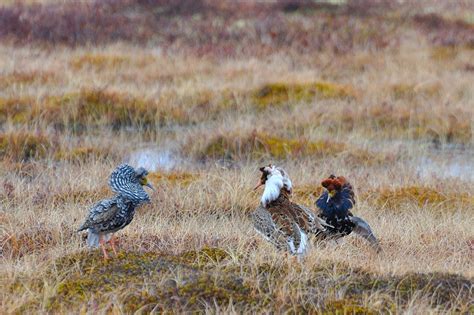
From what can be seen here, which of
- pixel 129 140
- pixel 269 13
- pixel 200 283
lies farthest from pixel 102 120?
pixel 269 13

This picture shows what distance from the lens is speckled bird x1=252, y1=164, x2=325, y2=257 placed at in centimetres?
664

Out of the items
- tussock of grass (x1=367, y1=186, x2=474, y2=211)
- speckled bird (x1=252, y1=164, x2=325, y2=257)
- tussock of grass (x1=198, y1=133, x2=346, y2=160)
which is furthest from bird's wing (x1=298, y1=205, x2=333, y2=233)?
tussock of grass (x1=198, y1=133, x2=346, y2=160)

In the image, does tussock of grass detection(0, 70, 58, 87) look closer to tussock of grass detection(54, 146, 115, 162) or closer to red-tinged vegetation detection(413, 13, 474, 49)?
tussock of grass detection(54, 146, 115, 162)

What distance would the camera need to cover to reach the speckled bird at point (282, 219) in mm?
6645

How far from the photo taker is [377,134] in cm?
1348

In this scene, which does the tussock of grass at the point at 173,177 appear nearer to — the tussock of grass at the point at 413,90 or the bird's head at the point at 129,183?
the bird's head at the point at 129,183

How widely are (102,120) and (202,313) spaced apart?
27.4 ft

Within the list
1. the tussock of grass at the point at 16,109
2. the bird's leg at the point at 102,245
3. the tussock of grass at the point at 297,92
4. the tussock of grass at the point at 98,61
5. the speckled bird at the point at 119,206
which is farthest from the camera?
the tussock of grass at the point at 98,61

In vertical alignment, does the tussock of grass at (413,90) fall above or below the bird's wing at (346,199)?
below

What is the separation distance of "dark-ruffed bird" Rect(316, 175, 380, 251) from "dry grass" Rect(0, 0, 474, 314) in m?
0.17

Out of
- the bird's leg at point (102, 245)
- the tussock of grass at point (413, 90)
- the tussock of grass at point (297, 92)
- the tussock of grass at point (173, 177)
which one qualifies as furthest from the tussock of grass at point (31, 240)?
the tussock of grass at point (413, 90)

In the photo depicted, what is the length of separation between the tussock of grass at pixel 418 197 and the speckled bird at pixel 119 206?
12.8 feet

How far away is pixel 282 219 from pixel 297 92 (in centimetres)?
842

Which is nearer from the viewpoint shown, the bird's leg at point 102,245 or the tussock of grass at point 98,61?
the bird's leg at point 102,245
